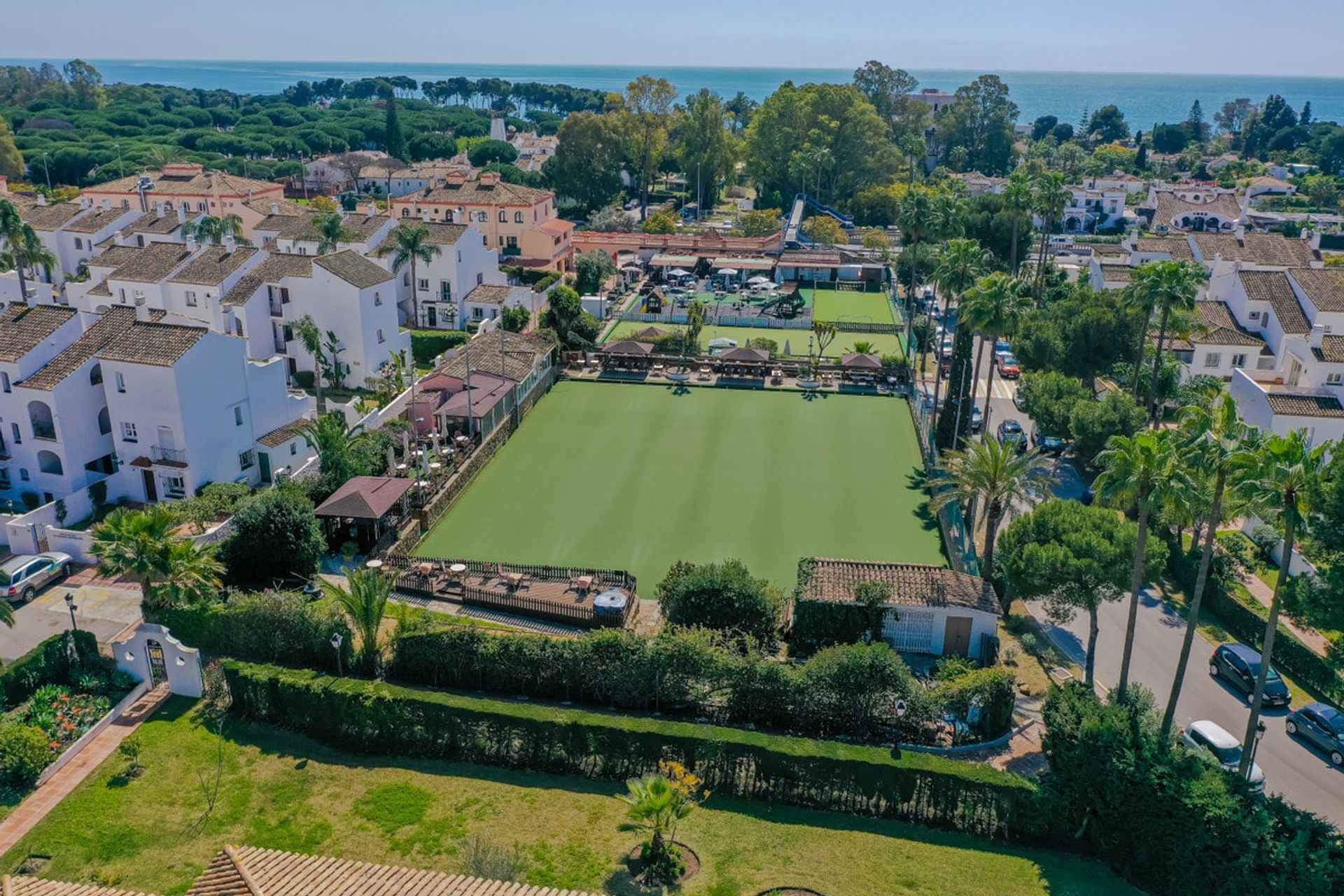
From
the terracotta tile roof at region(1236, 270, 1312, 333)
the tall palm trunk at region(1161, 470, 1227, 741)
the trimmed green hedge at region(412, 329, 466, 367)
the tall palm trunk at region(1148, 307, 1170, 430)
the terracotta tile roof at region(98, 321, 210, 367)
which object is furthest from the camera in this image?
the trimmed green hedge at region(412, 329, 466, 367)

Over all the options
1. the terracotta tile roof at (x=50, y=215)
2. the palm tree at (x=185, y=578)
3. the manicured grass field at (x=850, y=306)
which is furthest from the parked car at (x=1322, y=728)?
the terracotta tile roof at (x=50, y=215)

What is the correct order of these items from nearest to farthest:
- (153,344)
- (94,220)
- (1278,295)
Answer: (153,344), (1278,295), (94,220)

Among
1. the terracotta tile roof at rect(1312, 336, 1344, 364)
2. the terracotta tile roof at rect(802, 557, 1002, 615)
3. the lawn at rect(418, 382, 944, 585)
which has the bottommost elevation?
the lawn at rect(418, 382, 944, 585)

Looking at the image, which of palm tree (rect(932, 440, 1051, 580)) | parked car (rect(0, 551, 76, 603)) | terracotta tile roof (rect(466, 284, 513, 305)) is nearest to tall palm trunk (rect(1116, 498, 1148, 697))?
palm tree (rect(932, 440, 1051, 580))

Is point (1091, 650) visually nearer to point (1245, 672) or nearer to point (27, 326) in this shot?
point (1245, 672)

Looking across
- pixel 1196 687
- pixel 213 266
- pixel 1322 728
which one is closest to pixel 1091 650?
pixel 1196 687

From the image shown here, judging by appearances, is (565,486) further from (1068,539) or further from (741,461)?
(1068,539)

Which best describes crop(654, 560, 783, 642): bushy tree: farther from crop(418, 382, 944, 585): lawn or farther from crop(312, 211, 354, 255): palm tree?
crop(312, 211, 354, 255): palm tree
